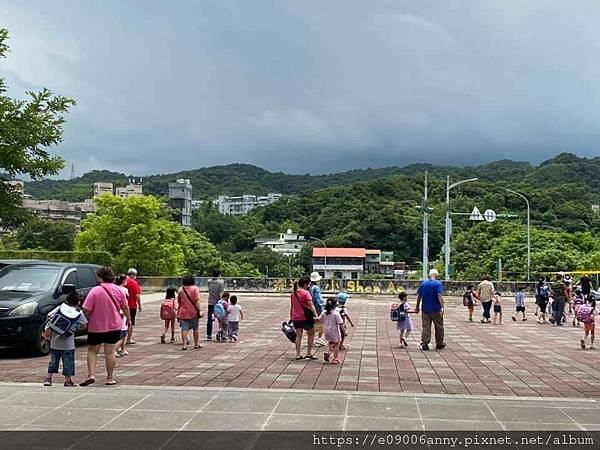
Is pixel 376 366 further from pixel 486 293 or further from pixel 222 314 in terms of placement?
pixel 486 293

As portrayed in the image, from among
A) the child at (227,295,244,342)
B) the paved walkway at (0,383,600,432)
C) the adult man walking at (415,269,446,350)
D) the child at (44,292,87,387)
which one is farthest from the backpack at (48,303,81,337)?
the adult man walking at (415,269,446,350)

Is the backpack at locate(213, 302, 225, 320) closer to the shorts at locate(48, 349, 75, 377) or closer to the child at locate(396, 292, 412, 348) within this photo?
the child at locate(396, 292, 412, 348)

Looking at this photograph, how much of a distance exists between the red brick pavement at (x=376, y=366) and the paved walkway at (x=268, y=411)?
2.96 ft

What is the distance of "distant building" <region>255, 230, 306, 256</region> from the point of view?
119 m

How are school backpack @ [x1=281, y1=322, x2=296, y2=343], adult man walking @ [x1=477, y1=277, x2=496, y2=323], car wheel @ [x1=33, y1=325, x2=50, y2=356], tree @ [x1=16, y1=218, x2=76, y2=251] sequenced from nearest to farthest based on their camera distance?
1. car wheel @ [x1=33, y1=325, x2=50, y2=356]
2. school backpack @ [x1=281, y1=322, x2=296, y2=343]
3. adult man walking @ [x1=477, y1=277, x2=496, y2=323]
4. tree @ [x1=16, y1=218, x2=76, y2=251]

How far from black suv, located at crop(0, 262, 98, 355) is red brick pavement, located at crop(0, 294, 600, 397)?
44cm

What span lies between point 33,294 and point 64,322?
385cm

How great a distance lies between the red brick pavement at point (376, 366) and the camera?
373 inches

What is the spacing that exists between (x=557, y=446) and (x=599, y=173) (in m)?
120

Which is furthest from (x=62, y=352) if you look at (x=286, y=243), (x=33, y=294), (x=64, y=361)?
(x=286, y=243)

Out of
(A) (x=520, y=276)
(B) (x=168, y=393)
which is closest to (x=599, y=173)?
(A) (x=520, y=276)

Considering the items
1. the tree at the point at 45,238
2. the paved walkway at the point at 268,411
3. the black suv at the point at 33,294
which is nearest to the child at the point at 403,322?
the paved walkway at the point at 268,411

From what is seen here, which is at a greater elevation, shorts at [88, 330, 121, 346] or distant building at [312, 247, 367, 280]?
distant building at [312, 247, 367, 280]

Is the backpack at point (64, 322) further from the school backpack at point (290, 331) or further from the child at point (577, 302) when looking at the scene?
the child at point (577, 302)
